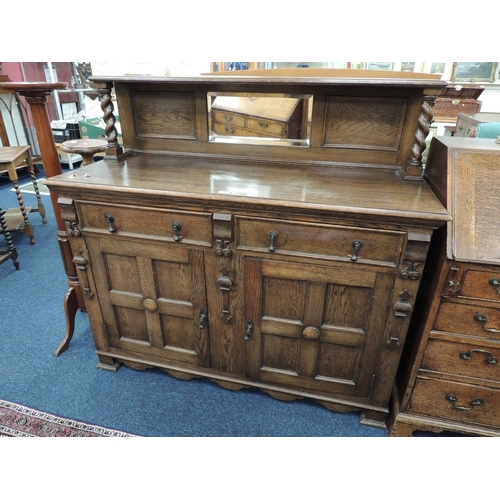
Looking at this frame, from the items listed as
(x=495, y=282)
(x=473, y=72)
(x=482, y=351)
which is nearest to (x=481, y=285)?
(x=495, y=282)

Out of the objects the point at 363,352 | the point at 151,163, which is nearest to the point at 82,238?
the point at 151,163

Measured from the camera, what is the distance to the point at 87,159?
2.05 metres

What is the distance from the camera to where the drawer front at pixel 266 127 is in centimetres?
158

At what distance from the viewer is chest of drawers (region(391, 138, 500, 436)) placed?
1115 mm

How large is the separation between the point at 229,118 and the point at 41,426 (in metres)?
1.59

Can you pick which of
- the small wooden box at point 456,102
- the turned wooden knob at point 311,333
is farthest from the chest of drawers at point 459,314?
the small wooden box at point 456,102

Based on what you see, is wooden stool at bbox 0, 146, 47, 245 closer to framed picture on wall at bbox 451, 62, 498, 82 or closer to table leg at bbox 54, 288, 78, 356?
table leg at bbox 54, 288, 78, 356

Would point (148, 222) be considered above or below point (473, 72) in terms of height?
below

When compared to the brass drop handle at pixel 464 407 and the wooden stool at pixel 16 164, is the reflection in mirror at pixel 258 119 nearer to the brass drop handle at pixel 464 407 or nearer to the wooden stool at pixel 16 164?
the brass drop handle at pixel 464 407

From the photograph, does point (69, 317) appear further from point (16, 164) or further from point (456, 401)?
point (456, 401)

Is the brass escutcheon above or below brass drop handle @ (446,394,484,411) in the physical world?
above

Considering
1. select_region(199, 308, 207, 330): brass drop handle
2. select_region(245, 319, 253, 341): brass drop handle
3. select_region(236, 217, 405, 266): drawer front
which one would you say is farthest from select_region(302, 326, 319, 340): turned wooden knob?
select_region(199, 308, 207, 330): brass drop handle

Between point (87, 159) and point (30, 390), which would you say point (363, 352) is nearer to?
point (30, 390)

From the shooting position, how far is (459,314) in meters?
1.20
